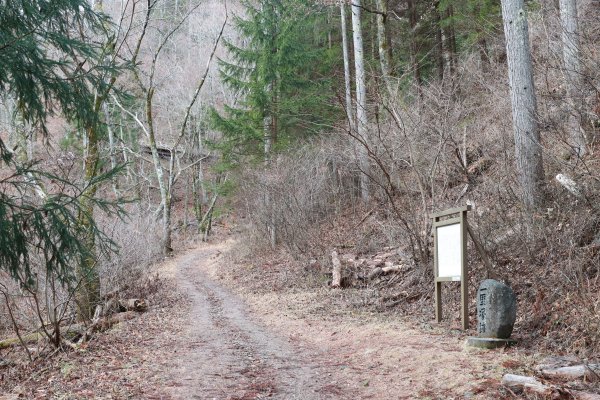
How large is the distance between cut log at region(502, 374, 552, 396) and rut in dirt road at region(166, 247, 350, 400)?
159 cm

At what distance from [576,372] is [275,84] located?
1861 centimetres

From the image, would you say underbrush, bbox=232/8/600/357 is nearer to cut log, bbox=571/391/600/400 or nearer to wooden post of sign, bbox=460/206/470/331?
wooden post of sign, bbox=460/206/470/331

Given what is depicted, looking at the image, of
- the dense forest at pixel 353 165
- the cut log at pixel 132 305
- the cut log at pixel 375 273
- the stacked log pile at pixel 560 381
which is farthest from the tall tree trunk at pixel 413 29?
the stacked log pile at pixel 560 381

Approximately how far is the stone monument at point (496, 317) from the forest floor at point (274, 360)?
0.57 feet

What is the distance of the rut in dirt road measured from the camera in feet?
19.8

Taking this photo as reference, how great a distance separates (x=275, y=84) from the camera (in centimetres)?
2234

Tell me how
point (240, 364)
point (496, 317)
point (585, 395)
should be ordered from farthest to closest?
point (240, 364)
point (496, 317)
point (585, 395)

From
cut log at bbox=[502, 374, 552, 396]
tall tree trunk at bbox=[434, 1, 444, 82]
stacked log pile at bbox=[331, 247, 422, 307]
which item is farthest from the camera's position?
tall tree trunk at bbox=[434, 1, 444, 82]

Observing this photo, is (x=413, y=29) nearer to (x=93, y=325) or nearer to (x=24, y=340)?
(x=93, y=325)

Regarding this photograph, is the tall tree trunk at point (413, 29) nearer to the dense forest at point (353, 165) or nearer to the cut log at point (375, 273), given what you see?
the dense forest at point (353, 165)

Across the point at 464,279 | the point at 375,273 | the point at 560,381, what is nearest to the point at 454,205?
the point at 375,273

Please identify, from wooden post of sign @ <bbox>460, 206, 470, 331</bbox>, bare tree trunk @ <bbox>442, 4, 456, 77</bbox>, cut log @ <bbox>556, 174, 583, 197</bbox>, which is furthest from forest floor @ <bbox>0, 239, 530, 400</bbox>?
bare tree trunk @ <bbox>442, 4, 456, 77</bbox>

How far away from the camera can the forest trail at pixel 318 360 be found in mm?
5820

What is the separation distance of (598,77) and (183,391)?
671 cm
